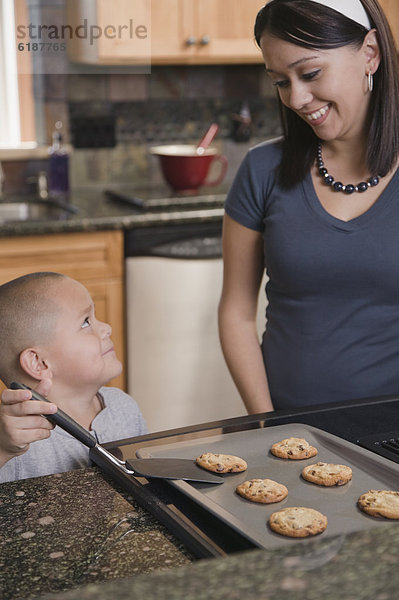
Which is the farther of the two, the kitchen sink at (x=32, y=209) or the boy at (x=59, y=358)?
the kitchen sink at (x=32, y=209)

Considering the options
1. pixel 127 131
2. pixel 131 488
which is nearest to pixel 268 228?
pixel 131 488

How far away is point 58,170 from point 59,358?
1941 millimetres

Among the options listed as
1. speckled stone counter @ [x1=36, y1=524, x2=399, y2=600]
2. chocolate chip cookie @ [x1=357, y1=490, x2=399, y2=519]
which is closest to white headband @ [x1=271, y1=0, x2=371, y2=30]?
chocolate chip cookie @ [x1=357, y1=490, x2=399, y2=519]

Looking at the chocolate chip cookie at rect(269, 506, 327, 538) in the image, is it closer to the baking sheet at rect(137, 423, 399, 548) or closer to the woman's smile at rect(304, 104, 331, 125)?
the baking sheet at rect(137, 423, 399, 548)

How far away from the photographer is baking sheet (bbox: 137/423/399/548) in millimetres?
843

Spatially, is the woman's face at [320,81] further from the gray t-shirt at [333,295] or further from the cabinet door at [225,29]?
the cabinet door at [225,29]

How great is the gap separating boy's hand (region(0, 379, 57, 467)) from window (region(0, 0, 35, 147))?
2396 millimetres

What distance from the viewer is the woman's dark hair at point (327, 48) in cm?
141

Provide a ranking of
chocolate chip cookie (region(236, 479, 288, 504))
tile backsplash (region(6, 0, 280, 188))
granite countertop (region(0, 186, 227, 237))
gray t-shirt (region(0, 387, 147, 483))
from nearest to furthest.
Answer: chocolate chip cookie (region(236, 479, 288, 504)) < gray t-shirt (region(0, 387, 147, 483)) < granite countertop (region(0, 186, 227, 237)) < tile backsplash (region(6, 0, 280, 188))

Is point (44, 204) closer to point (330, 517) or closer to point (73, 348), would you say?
point (73, 348)

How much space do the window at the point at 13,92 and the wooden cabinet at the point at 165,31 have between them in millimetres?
249

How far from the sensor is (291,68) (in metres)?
1.44

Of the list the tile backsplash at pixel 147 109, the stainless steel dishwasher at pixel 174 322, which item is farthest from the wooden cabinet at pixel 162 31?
the stainless steel dishwasher at pixel 174 322

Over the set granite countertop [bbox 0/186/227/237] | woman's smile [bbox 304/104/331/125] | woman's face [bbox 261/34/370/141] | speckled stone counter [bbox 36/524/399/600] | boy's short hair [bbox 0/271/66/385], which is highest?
woman's face [bbox 261/34/370/141]
